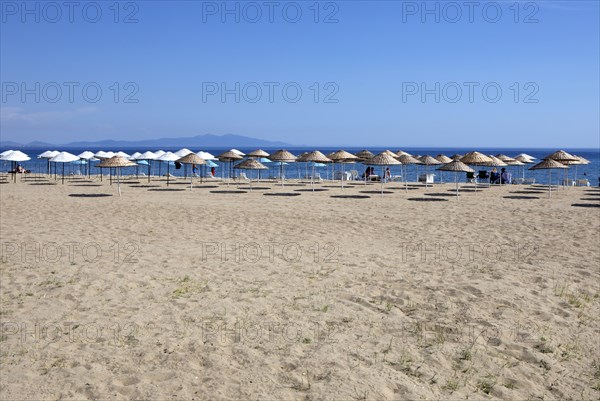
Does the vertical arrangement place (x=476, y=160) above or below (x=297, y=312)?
above

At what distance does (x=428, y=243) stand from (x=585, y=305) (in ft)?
14.8

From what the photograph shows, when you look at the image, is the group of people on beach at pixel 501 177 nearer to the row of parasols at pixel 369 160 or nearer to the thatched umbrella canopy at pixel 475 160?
the row of parasols at pixel 369 160

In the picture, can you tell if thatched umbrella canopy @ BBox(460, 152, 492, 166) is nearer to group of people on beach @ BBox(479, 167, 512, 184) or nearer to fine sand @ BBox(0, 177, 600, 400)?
group of people on beach @ BBox(479, 167, 512, 184)

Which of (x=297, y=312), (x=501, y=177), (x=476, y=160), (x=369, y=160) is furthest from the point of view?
(x=501, y=177)

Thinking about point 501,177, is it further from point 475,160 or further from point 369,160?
point 369,160

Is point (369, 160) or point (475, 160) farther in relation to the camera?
point (475, 160)

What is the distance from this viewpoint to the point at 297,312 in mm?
6531

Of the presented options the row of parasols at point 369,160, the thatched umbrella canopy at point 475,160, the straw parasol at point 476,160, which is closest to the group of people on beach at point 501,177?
the row of parasols at point 369,160

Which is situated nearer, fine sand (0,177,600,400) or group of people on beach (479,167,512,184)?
fine sand (0,177,600,400)

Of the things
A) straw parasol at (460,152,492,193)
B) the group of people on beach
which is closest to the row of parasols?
straw parasol at (460,152,492,193)

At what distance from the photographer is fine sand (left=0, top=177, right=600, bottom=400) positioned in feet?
15.4

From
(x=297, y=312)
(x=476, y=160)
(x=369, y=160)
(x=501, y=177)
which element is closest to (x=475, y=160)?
(x=476, y=160)

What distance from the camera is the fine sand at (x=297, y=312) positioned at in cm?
470

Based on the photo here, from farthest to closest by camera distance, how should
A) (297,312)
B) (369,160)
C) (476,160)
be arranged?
(476,160), (369,160), (297,312)
